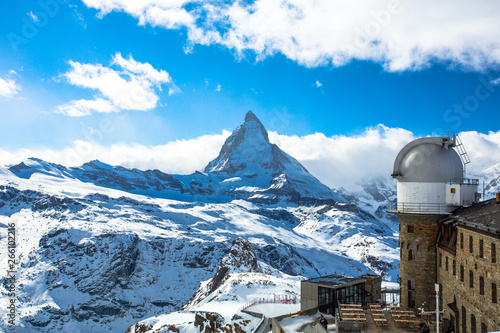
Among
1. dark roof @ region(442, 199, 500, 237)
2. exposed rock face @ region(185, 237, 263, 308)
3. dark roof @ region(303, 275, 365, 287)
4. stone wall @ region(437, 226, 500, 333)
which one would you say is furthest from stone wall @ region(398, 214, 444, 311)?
exposed rock face @ region(185, 237, 263, 308)

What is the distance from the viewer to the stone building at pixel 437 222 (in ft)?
113

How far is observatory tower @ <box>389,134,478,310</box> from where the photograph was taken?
40281 millimetres

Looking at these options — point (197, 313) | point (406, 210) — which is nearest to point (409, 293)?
point (406, 210)

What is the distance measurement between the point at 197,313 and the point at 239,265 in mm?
65304

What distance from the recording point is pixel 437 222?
40594 millimetres

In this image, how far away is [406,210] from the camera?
138 feet

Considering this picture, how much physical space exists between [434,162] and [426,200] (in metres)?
4.07

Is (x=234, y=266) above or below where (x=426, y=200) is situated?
below

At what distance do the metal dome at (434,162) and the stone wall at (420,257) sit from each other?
4.17 m

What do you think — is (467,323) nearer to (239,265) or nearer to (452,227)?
(452,227)

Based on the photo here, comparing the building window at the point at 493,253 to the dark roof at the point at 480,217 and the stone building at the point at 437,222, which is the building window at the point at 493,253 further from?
the stone building at the point at 437,222

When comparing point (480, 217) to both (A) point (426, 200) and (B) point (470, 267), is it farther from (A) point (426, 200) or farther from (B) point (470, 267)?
(A) point (426, 200)

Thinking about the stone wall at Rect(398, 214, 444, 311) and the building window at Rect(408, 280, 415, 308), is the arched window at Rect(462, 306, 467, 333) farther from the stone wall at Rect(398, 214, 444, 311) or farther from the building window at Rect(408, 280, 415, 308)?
the building window at Rect(408, 280, 415, 308)

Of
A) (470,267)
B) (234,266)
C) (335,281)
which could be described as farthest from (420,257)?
(234,266)
